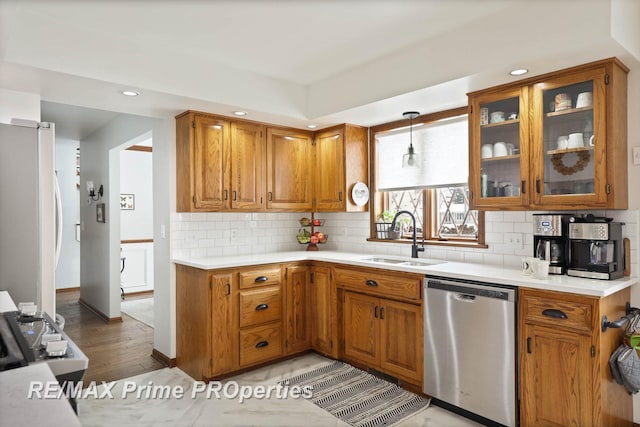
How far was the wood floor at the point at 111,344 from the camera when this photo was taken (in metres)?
3.65

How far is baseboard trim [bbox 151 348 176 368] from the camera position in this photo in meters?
3.70

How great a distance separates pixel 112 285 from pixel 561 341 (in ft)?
16.3

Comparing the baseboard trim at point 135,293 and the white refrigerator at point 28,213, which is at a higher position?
the white refrigerator at point 28,213

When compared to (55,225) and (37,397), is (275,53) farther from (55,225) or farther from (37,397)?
(37,397)

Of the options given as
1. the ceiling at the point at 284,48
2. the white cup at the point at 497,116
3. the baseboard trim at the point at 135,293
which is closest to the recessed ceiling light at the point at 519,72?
the ceiling at the point at 284,48

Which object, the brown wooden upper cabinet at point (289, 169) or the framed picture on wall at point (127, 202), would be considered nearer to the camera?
the brown wooden upper cabinet at point (289, 169)

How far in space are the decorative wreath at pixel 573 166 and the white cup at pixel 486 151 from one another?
1.34 ft

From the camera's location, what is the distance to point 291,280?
3.81 metres

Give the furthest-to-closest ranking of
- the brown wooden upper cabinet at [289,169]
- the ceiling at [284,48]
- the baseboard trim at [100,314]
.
Answer: the baseboard trim at [100,314]
the brown wooden upper cabinet at [289,169]
the ceiling at [284,48]

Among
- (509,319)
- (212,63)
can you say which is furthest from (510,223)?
(212,63)

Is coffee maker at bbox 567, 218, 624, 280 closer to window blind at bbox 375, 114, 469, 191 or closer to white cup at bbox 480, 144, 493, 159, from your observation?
white cup at bbox 480, 144, 493, 159

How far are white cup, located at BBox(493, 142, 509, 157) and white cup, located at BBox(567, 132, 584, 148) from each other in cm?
39

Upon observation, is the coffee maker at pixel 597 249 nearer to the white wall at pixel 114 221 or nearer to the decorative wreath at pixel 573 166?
the decorative wreath at pixel 573 166

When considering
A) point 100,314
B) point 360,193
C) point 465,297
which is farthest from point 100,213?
point 465,297
